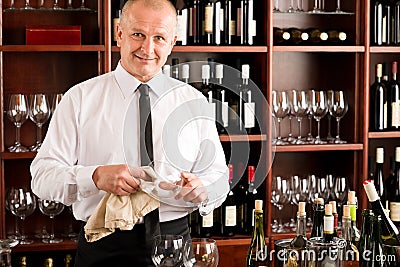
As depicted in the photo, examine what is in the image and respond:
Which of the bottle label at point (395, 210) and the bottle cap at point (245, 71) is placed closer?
the bottle cap at point (245, 71)

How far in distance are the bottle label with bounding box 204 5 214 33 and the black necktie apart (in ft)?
3.00

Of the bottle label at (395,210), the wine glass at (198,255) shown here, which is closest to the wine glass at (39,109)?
the wine glass at (198,255)

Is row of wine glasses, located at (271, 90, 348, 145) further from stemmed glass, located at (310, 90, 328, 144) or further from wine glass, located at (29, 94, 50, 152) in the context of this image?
wine glass, located at (29, 94, 50, 152)

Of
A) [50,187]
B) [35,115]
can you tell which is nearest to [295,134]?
[35,115]

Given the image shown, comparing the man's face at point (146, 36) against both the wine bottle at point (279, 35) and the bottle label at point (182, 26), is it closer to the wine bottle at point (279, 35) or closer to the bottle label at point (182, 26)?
the bottle label at point (182, 26)

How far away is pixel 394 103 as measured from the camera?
3670mm

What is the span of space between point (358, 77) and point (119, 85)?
146 cm

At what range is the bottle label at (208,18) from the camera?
11.1 ft

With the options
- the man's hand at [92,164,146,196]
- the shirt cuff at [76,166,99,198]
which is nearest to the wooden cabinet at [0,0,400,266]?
the shirt cuff at [76,166,99,198]

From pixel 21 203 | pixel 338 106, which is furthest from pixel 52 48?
pixel 338 106

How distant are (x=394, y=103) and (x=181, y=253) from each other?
2.16 meters

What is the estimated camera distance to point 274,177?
12.3ft

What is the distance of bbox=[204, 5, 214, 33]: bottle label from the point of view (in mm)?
3385

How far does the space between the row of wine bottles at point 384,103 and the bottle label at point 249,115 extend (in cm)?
62
